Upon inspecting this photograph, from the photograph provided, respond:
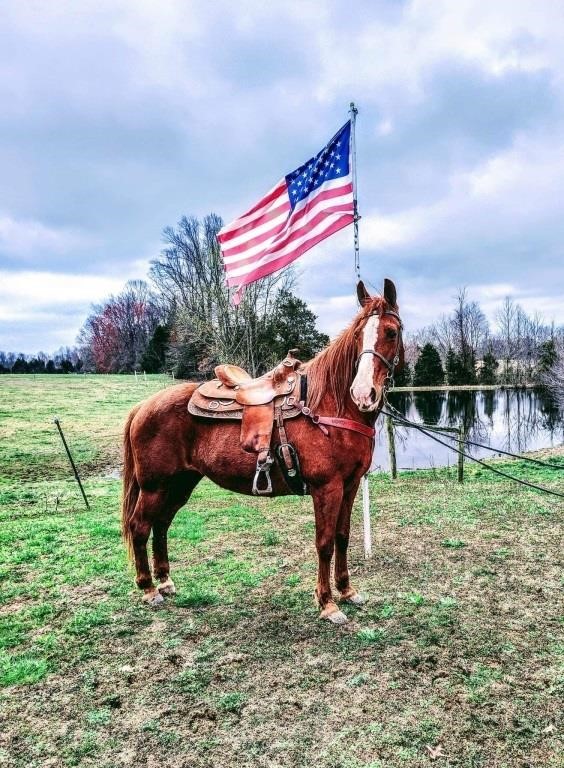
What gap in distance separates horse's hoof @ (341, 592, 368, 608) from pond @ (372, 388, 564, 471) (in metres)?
8.19

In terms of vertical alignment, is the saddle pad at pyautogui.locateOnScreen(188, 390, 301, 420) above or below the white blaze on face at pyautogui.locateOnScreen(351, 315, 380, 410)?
below

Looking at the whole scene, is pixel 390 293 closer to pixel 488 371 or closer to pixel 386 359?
pixel 386 359

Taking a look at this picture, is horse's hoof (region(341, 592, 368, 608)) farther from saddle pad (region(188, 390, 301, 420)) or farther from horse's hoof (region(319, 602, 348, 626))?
saddle pad (region(188, 390, 301, 420))

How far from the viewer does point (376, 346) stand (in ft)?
11.3

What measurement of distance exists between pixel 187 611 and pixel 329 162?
4805 mm

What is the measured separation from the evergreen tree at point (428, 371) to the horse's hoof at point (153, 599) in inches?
1992

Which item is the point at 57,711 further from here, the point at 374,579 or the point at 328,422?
the point at 374,579

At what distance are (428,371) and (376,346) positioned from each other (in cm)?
5110

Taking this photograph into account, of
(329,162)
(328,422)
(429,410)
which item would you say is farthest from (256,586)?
(429,410)

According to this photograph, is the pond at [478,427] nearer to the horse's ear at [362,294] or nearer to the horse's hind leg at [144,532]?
the horse's hind leg at [144,532]

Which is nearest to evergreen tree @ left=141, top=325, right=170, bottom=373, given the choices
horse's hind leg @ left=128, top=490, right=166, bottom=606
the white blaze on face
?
horse's hind leg @ left=128, top=490, right=166, bottom=606

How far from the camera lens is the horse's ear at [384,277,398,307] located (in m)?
3.54

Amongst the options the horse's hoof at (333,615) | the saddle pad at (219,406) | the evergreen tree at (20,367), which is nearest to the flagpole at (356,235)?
the horse's hoof at (333,615)

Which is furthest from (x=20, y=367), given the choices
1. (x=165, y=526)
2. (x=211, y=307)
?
(x=165, y=526)
